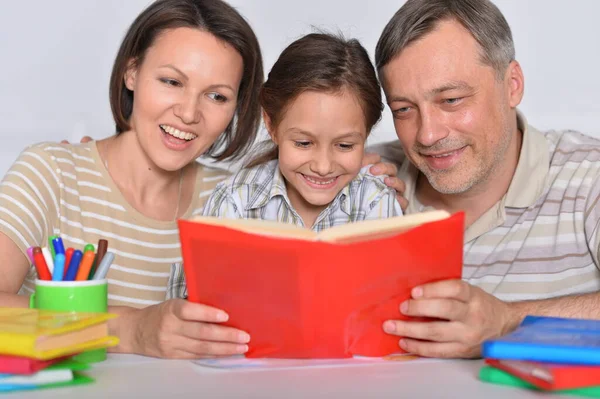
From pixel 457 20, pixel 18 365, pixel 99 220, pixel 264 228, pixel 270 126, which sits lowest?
pixel 18 365

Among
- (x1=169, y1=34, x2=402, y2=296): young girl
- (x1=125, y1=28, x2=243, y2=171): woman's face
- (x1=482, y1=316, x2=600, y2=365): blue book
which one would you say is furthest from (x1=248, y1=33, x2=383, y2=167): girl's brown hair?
(x1=482, y1=316, x2=600, y2=365): blue book

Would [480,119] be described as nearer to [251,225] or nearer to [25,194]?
[251,225]

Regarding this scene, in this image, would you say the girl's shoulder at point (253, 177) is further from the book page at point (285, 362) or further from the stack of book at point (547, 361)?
the stack of book at point (547, 361)

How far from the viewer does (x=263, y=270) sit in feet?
3.98

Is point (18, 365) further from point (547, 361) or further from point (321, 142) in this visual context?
point (321, 142)

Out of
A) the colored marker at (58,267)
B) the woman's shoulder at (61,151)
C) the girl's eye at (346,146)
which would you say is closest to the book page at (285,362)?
the colored marker at (58,267)

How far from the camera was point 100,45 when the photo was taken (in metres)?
3.48

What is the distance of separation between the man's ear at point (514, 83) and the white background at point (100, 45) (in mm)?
1442

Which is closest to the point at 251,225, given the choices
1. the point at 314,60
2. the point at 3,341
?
the point at 3,341

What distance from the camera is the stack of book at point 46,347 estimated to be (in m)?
1.11

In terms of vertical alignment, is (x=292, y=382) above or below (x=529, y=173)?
below

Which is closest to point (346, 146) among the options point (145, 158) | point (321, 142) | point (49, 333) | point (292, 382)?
point (321, 142)

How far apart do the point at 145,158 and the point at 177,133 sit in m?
0.17

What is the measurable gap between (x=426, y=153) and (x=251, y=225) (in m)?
0.82
